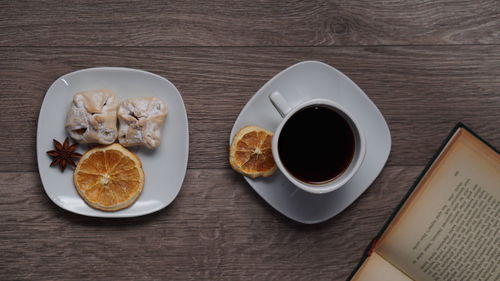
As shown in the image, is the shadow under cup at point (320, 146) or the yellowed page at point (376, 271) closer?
the shadow under cup at point (320, 146)

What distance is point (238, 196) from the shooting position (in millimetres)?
1082

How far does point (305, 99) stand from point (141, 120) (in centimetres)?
37

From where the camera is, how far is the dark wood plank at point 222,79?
1070 millimetres

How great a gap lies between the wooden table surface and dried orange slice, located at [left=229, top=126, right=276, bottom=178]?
78 millimetres

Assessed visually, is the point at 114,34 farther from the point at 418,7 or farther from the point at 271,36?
the point at 418,7

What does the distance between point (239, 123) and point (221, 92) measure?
4.0 inches

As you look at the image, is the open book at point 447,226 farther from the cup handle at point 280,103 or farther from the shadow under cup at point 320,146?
the cup handle at point 280,103

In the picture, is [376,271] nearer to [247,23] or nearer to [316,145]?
[316,145]

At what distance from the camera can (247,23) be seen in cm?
108

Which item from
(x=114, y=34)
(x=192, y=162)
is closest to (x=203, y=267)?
(x=192, y=162)

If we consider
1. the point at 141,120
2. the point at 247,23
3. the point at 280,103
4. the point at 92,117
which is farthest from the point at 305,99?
the point at 92,117

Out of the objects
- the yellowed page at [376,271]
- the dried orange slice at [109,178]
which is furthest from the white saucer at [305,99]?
the dried orange slice at [109,178]

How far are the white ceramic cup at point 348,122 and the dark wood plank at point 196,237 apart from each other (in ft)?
0.59

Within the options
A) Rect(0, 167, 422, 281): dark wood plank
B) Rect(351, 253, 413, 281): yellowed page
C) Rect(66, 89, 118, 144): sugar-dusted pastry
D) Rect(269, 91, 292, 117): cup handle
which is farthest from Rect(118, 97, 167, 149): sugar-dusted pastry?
Rect(351, 253, 413, 281): yellowed page
